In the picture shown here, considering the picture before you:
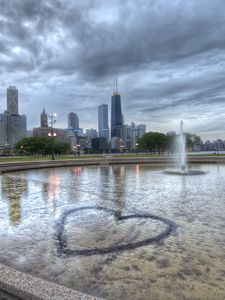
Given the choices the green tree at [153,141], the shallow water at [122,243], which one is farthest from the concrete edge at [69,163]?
the green tree at [153,141]

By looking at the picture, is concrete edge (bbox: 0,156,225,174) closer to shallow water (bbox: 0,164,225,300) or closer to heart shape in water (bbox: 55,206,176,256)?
shallow water (bbox: 0,164,225,300)

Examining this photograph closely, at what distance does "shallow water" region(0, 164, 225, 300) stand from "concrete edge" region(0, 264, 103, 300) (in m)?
0.69

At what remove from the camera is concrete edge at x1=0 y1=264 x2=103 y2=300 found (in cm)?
330

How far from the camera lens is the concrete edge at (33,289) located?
3299mm

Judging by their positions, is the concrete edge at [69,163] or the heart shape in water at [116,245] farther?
the concrete edge at [69,163]

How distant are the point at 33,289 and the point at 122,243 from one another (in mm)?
2780

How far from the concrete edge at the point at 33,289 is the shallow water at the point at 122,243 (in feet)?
2.26

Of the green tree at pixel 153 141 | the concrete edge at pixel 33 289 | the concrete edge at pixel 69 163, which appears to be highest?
the green tree at pixel 153 141

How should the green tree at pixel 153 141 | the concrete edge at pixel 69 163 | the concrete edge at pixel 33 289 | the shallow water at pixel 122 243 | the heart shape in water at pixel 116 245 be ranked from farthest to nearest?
1. the green tree at pixel 153 141
2. the concrete edge at pixel 69 163
3. the heart shape in water at pixel 116 245
4. the shallow water at pixel 122 243
5. the concrete edge at pixel 33 289

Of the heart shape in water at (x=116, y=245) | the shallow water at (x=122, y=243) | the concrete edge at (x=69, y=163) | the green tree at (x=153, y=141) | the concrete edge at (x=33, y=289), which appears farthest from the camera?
the green tree at (x=153, y=141)

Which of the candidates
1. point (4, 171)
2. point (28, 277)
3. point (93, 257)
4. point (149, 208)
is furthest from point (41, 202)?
point (4, 171)

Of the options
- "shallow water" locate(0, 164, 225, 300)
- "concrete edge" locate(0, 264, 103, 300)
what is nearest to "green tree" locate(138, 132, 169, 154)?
"shallow water" locate(0, 164, 225, 300)

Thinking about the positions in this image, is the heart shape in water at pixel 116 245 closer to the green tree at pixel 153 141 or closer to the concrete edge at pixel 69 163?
the concrete edge at pixel 69 163

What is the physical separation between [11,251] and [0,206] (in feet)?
15.8
